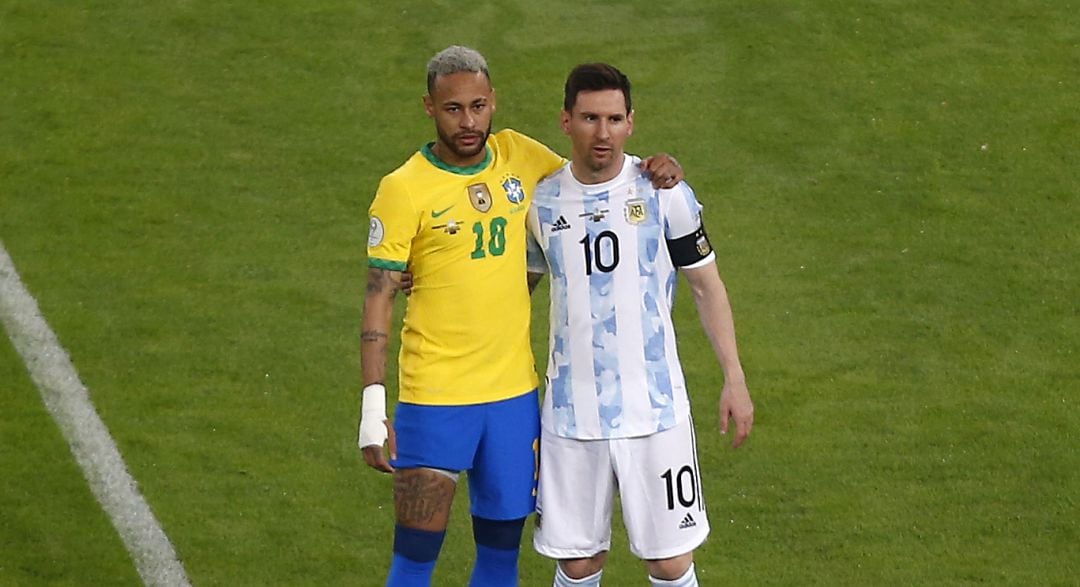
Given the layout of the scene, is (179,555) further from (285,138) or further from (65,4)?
(65,4)

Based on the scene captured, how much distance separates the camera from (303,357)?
28.2 feet

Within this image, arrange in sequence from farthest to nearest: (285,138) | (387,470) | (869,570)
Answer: (285,138) < (869,570) < (387,470)

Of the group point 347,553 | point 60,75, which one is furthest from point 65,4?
point 347,553

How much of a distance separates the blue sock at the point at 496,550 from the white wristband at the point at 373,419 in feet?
2.17

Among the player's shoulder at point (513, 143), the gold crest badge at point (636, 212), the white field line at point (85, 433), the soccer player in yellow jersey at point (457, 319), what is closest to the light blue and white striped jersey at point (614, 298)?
the gold crest badge at point (636, 212)

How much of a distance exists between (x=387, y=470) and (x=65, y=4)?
22.9 feet

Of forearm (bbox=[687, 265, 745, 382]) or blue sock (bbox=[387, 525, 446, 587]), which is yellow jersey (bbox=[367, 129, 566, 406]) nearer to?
blue sock (bbox=[387, 525, 446, 587])

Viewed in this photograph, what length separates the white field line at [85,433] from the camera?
7.27m

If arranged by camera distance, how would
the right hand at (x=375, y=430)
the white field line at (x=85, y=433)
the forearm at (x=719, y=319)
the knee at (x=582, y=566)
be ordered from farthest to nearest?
the white field line at (x=85, y=433) < the knee at (x=582, y=566) < the forearm at (x=719, y=319) < the right hand at (x=375, y=430)

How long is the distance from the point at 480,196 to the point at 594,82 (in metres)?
0.56

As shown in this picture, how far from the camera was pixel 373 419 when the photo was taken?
18.0ft

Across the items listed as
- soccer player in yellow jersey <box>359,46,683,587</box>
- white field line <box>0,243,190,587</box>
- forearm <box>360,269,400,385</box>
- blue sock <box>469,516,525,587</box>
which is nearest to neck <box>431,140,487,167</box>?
soccer player in yellow jersey <box>359,46,683,587</box>

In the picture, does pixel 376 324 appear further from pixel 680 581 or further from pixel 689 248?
pixel 680 581

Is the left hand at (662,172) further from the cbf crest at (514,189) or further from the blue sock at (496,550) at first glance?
the blue sock at (496,550)
